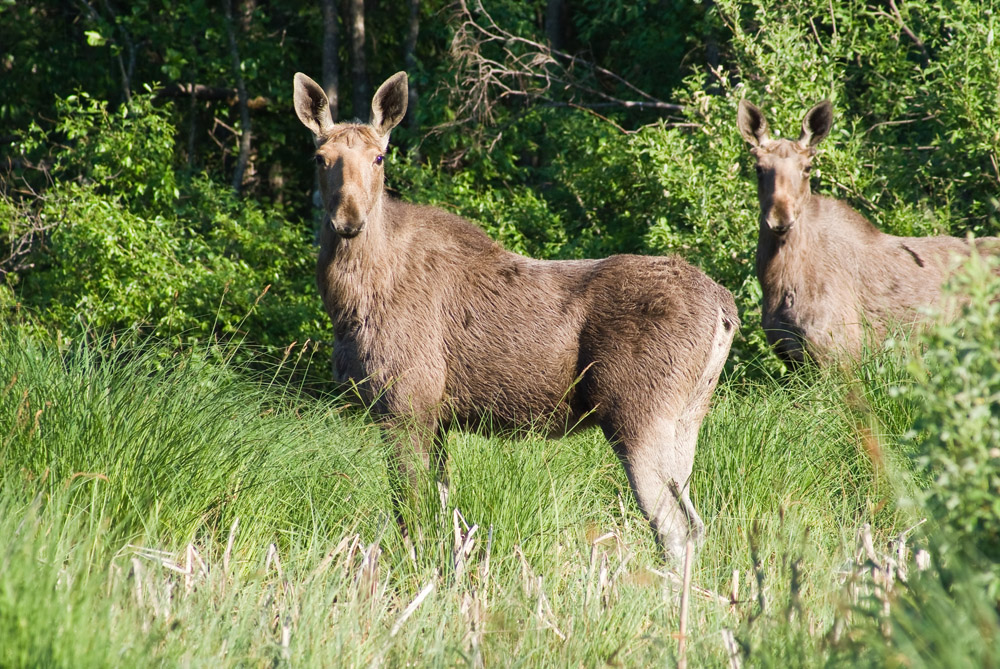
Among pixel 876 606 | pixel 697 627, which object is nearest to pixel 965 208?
pixel 697 627

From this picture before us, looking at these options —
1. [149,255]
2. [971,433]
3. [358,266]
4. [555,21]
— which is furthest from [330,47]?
[971,433]

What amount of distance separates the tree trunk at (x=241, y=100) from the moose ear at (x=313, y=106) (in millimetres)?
7152

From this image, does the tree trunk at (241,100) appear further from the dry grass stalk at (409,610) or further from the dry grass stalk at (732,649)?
the dry grass stalk at (732,649)

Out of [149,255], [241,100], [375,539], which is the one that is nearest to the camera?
[375,539]

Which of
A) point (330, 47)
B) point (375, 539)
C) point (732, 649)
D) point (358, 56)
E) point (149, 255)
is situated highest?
point (330, 47)

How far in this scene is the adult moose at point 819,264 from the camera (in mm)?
7371

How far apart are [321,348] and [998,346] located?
322 inches

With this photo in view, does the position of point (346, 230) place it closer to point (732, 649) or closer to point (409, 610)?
Answer: point (409, 610)

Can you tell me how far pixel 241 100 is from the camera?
43.2ft

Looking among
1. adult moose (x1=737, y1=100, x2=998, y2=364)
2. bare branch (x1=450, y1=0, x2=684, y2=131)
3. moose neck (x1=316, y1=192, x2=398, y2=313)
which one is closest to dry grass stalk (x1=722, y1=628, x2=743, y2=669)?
moose neck (x1=316, y1=192, x2=398, y2=313)

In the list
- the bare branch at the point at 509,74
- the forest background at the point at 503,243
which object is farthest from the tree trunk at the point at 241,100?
the bare branch at the point at 509,74

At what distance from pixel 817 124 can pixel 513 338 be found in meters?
3.62

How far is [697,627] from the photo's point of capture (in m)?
3.86

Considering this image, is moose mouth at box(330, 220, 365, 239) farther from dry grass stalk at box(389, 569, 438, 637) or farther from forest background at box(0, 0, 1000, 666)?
dry grass stalk at box(389, 569, 438, 637)
